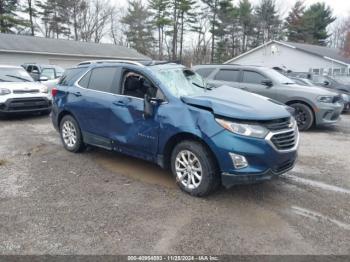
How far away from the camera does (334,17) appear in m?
45.3

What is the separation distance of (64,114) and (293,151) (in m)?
4.20

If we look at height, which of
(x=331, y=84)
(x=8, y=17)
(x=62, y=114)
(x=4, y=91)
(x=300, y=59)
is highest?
(x=8, y=17)

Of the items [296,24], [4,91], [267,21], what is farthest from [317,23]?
[4,91]

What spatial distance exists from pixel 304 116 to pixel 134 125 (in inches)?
226

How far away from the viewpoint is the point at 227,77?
9633mm

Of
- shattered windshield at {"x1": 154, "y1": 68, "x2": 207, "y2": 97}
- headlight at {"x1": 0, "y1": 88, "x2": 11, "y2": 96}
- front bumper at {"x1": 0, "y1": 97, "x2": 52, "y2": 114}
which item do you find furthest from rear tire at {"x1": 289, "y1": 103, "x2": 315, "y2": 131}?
headlight at {"x1": 0, "y1": 88, "x2": 11, "y2": 96}

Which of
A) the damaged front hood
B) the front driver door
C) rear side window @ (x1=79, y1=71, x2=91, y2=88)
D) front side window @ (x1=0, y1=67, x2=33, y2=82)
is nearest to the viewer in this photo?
the damaged front hood

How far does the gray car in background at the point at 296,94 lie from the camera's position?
28.2 feet

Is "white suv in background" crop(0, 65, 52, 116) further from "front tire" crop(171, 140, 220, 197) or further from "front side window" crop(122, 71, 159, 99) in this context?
"front tire" crop(171, 140, 220, 197)

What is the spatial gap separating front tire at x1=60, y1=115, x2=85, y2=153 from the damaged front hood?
2516 mm

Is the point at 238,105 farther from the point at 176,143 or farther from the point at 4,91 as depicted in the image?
the point at 4,91

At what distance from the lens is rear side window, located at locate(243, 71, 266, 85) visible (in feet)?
30.1

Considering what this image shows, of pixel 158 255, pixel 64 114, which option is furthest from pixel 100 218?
pixel 64 114

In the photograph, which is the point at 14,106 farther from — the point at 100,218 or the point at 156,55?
the point at 156,55
